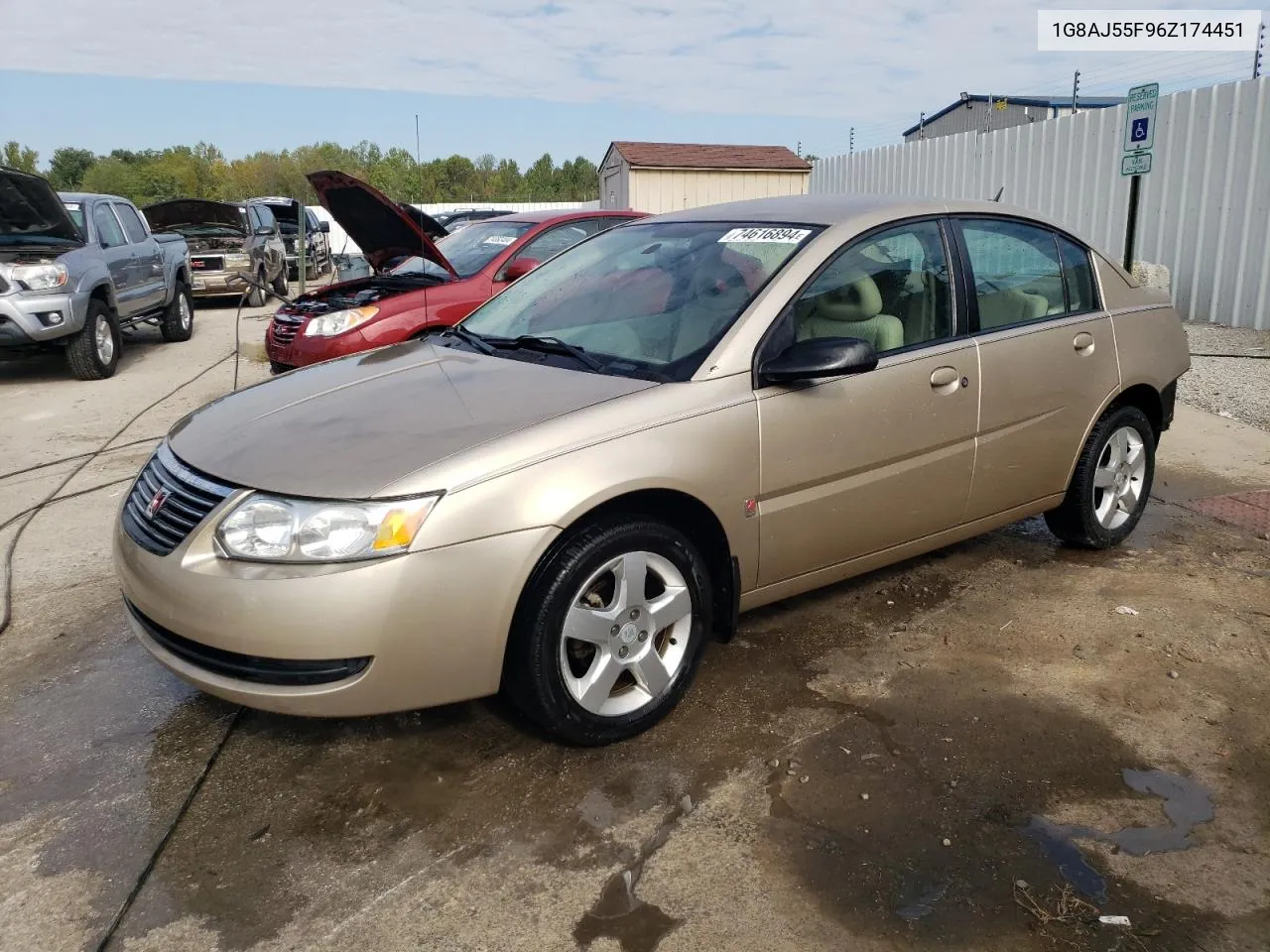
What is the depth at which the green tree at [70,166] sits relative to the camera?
3120 inches

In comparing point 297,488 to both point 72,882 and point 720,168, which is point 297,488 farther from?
point 720,168

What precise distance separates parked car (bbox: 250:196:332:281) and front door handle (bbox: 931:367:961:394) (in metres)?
19.4

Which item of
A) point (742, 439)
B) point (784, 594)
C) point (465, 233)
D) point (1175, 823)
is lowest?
point (1175, 823)

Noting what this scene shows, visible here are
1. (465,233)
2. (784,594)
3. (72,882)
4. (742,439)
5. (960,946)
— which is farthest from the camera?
(465,233)

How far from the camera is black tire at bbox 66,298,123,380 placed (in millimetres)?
9766

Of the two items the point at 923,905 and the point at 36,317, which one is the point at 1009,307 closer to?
the point at 923,905

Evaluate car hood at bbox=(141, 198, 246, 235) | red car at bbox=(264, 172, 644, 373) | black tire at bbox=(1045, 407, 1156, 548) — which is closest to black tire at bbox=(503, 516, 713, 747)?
black tire at bbox=(1045, 407, 1156, 548)

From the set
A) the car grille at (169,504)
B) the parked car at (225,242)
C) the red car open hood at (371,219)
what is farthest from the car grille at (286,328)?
the parked car at (225,242)

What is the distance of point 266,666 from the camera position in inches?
107

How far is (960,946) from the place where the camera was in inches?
90.0

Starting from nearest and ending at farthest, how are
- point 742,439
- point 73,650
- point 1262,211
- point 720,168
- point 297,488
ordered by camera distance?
point 297,488 → point 742,439 → point 73,650 → point 1262,211 → point 720,168

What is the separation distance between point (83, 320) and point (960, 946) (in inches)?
387

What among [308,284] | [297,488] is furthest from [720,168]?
[297,488]

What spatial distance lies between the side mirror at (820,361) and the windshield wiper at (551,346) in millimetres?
558
